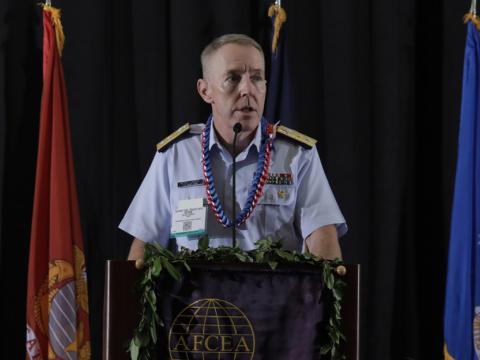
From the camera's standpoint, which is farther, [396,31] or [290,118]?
[396,31]

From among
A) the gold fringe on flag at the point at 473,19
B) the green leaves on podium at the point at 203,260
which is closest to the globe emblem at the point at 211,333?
the green leaves on podium at the point at 203,260

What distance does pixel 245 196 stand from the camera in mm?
2896

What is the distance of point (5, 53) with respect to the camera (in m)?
3.27

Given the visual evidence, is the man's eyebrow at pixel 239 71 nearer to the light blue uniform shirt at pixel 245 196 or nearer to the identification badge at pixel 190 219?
the light blue uniform shirt at pixel 245 196

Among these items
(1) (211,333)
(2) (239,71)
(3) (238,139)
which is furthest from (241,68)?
(1) (211,333)

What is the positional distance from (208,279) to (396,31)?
235cm

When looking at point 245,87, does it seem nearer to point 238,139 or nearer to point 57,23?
point 238,139

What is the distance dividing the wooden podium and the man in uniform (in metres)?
1.09

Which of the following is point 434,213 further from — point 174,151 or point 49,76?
point 49,76

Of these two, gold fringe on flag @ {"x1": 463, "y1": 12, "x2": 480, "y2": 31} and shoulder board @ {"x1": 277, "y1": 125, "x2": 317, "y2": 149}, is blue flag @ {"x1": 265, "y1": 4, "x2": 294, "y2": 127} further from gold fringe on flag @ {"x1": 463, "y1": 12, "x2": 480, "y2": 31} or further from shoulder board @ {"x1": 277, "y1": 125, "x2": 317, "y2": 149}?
gold fringe on flag @ {"x1": 463, "y1": 12, "x2": 480, "y2": 31}

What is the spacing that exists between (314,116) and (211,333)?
205 cm

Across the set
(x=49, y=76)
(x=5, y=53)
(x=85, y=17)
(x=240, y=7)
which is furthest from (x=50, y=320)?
(x=240, y=7)

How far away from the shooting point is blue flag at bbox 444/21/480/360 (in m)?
3.08

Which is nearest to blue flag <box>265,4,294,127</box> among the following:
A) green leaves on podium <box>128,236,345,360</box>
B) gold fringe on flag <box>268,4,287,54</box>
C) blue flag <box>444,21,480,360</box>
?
gold fringe on flag <box>268,4,287,54</box>
